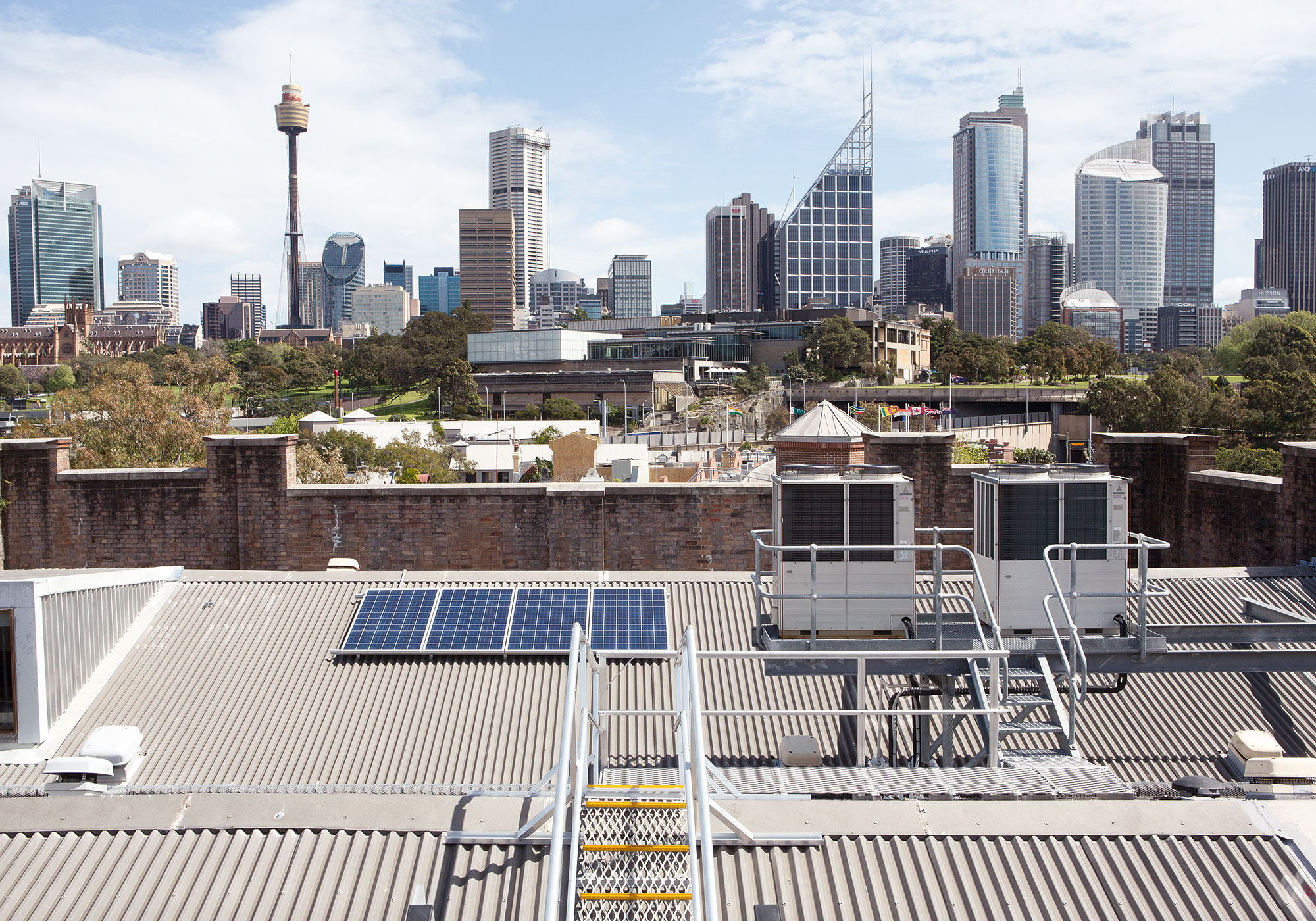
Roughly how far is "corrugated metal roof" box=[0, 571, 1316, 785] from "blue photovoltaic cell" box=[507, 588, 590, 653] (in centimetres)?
21

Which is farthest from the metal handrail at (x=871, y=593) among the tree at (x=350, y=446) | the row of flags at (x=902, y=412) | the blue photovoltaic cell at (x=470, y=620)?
the row of flags at (x=902, y=412)

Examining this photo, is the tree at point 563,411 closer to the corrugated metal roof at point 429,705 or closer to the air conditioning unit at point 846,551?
the corrugated metal roof at point 429,705

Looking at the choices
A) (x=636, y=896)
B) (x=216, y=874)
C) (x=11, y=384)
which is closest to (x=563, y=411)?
(x=11, y=384)

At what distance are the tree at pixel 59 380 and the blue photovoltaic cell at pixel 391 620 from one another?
144 metres

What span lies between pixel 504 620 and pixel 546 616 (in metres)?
0.53

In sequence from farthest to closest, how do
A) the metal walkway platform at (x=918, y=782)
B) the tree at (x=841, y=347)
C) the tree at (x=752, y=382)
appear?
the tree at (x=841, y=347)
the tree at (x=752, y=382)
the metal walkway platform at (x=918, y=782)

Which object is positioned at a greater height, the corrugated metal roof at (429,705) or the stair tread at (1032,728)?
the stair tread at (1032,728)

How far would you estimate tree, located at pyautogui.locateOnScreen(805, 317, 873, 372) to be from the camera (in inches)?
4914

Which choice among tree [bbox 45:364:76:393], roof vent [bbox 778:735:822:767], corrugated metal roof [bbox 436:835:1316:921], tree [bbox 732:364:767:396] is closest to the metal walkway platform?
corrugated metal roof [bbox 436:835:1316:921]

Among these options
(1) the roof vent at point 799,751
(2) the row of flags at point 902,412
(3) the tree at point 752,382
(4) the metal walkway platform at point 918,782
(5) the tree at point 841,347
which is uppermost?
(5) the tree at point 841,347

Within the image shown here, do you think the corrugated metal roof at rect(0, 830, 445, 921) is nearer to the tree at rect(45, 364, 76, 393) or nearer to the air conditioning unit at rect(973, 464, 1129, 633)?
the air conditioning unit at rect(973, 464, 1129, 633)

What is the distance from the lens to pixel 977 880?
5637mm

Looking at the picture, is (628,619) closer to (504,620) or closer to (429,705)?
(504,620)

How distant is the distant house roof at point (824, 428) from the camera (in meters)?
17.7
